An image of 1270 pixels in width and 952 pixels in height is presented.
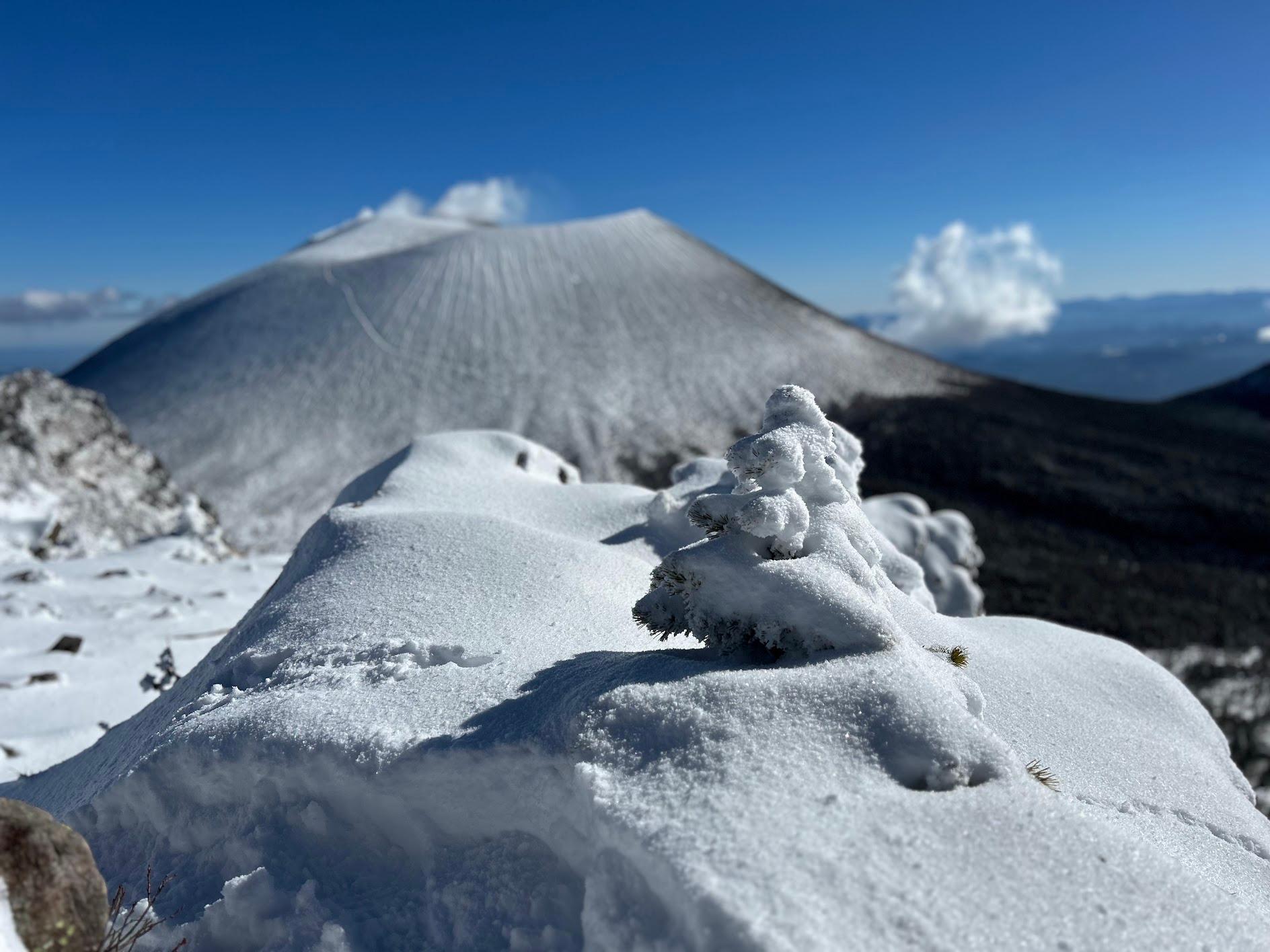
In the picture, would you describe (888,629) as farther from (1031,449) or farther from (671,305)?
(671,305)

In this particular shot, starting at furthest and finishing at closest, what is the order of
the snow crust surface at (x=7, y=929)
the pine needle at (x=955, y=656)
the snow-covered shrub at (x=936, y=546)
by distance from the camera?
the snow-covered shrub at (x=936, y=546) < the pine needle at (x=955, y=656) < the snow crust surface at (x=7, y=929)

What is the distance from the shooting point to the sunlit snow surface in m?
8.80

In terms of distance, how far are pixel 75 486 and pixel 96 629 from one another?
9.39 meters

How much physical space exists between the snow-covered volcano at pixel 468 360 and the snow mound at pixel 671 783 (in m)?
32.1

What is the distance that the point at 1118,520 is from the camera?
1432 inches

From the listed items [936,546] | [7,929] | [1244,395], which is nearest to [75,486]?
[7,929]

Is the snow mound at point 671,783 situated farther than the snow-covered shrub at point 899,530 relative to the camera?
No

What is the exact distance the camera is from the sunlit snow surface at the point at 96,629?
28.9ft

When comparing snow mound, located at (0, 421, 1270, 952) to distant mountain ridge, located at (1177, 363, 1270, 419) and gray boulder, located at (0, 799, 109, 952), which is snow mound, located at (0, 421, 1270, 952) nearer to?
gray boulder, located at (0, 799, 109, 952)

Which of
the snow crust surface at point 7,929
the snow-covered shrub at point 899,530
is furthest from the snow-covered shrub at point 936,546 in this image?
the snow crust surface at point 7,929

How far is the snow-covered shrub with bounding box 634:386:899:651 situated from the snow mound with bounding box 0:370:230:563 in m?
15.1

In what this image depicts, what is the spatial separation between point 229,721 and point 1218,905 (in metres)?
5.67

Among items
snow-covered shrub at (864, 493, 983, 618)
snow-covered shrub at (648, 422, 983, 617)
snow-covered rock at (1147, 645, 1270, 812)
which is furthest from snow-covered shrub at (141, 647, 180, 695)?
snow-covered rock at (1147, 645, 1270, 812)

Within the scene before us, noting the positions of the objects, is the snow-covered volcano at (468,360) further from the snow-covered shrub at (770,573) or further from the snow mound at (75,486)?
the snow-covered shrub at (770,573)
